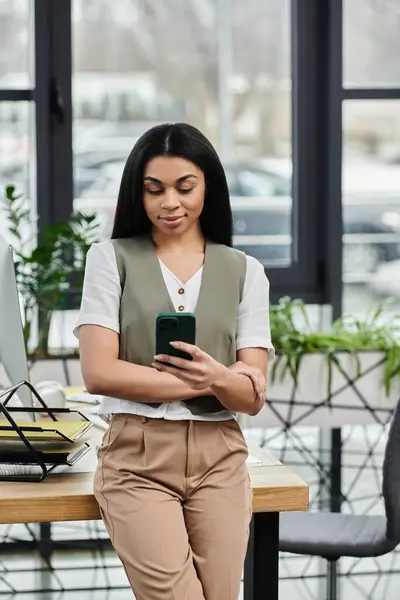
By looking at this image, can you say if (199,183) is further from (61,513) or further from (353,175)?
(353,175)

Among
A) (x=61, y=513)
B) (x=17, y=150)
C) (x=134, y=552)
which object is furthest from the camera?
(x=17, y=150)

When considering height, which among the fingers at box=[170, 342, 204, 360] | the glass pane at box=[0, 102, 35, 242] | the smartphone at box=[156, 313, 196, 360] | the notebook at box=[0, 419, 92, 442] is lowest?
the notebook at box=[0, 419, 92, 442]

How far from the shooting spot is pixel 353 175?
4.50 meters

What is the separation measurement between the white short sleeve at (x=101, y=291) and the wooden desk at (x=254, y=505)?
0.96 feet

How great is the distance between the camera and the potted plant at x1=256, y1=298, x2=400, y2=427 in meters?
3.98

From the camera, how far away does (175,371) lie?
1.68 meters

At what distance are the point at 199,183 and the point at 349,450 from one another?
2846 mm

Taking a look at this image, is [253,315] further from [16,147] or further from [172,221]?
[16,147]

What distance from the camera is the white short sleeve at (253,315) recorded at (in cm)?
190

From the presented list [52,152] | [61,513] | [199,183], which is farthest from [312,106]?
[61,513]

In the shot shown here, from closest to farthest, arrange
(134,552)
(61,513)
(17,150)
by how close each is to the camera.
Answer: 1. (134,552)
2. (61,513)
3. (17,150)

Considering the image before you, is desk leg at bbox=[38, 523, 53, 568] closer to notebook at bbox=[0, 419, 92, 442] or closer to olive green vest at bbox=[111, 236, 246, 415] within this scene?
notebook at bbox=[0, 419, 92, 442]

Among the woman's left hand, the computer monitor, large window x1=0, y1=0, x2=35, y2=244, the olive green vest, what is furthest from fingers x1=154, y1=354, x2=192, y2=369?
large window x1=0, y1=0, x2=35, y2=244

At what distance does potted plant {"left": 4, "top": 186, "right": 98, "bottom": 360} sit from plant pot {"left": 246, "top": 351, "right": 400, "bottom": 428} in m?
0.88
